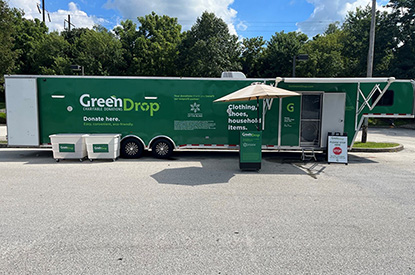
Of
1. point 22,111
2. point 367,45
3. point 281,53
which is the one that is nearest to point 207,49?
point 281,53

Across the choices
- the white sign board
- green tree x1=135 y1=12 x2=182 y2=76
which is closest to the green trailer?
the white sign board

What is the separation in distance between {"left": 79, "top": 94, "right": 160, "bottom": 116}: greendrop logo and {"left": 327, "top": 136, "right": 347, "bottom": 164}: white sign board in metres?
6.28

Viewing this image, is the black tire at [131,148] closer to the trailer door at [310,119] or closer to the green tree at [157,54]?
the trailer door at [310,119]

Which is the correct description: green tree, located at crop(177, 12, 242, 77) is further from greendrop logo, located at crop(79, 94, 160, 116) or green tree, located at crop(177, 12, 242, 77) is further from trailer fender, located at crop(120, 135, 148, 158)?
trailer fender, located at crop(120, 135, 148, 158)

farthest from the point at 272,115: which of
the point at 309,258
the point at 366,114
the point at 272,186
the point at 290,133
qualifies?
the point at 309,258

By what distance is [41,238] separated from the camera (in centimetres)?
412

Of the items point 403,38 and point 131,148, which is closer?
point 131,148

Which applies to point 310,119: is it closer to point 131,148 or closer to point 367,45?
point 131,148

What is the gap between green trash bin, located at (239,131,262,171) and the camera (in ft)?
28.2

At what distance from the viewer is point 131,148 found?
421 inches

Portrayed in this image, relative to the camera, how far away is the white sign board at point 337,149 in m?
9.99

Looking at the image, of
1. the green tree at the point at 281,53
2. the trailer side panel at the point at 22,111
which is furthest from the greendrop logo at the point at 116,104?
the green tree at the point at 281,53

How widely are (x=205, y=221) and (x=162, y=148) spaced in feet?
20.5

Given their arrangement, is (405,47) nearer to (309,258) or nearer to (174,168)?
(174,168)
